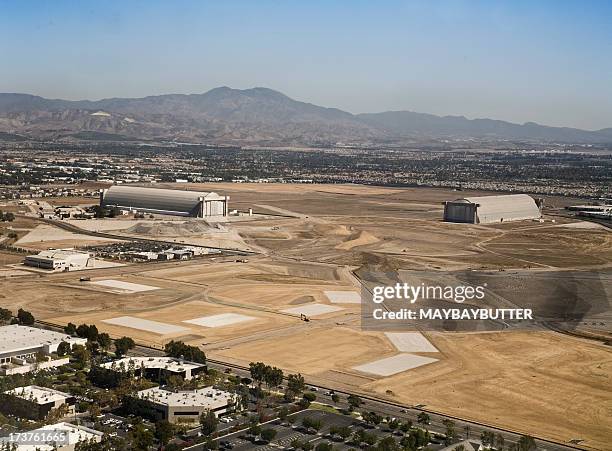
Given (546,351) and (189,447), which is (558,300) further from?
(189,447)

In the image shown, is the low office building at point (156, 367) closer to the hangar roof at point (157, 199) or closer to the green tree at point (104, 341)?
the green tree at point (104, 341)

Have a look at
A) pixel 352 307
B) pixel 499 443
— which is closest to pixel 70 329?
pixel 352 307

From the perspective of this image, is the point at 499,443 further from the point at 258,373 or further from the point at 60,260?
the point at 60,260

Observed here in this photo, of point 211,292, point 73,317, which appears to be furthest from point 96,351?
point 211,292

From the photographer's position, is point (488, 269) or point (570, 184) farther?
point (570, 184)

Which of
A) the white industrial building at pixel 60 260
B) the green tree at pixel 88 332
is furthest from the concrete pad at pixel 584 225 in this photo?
the green tree at pixel 88 332

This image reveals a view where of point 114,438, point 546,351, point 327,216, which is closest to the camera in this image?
point 114,438
